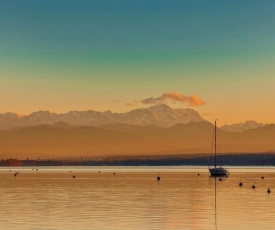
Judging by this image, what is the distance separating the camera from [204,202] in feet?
295

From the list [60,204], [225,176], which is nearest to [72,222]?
[60,204]

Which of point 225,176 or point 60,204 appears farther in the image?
point 225,176

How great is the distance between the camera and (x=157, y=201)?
9019 centimetres

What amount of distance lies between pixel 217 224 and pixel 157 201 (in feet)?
101

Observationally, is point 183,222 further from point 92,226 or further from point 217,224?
point 92,226

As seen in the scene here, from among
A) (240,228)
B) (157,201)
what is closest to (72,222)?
(240,228)

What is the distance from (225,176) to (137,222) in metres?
Answer: 140

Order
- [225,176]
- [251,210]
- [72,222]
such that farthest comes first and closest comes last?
[225,176]
[251,210]
[72,222]

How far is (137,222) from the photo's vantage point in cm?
6084

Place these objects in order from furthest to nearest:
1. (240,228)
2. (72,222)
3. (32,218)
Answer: (32,218), (72,222), (240,228)

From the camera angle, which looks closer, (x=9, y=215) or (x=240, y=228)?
(x=240, y=228)

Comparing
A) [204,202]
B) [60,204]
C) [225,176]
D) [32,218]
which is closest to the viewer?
[32,218]

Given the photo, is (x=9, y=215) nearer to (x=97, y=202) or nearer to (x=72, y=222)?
(x=72, y=222)

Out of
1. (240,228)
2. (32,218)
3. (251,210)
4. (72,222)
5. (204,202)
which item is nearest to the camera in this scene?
(240,228)
